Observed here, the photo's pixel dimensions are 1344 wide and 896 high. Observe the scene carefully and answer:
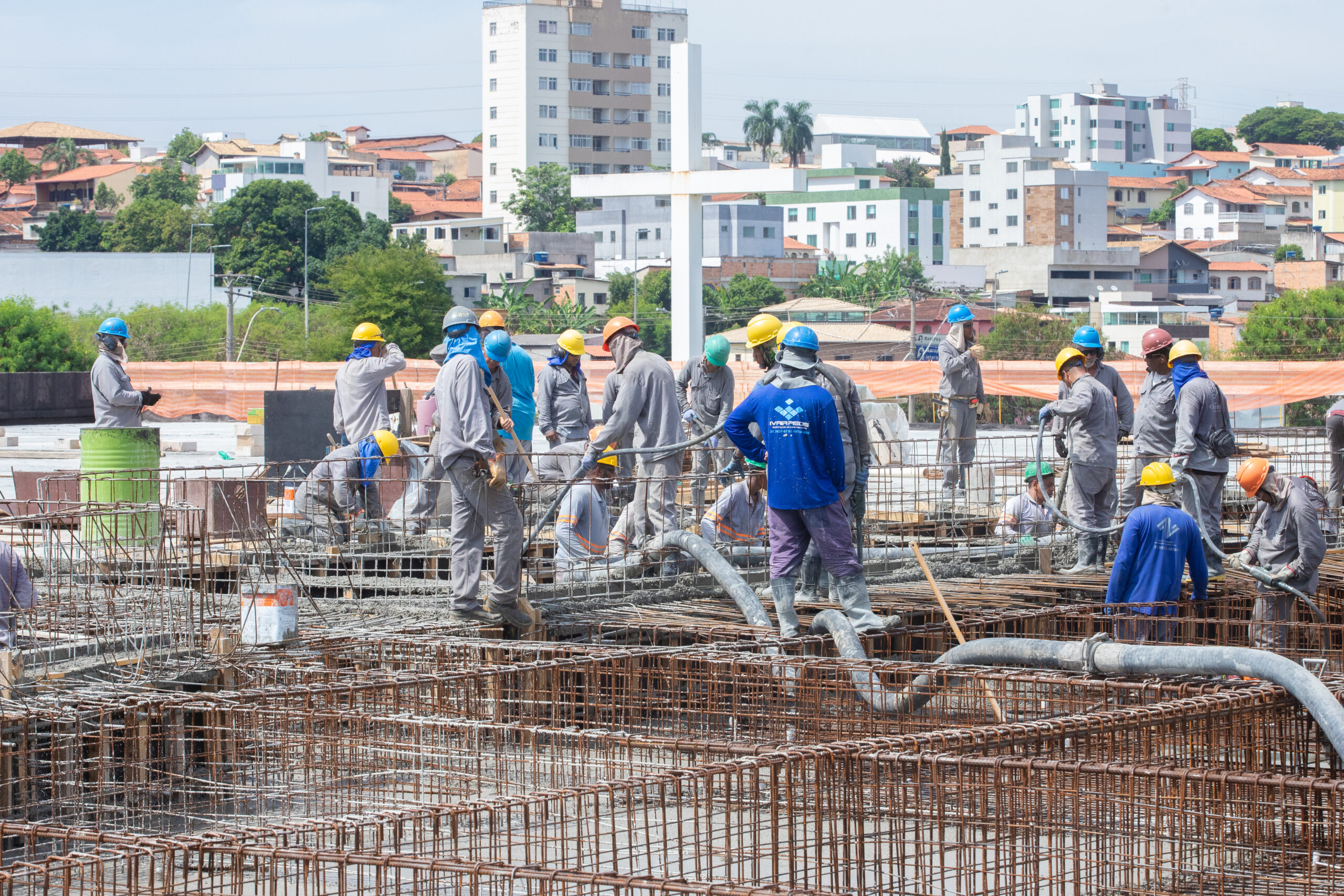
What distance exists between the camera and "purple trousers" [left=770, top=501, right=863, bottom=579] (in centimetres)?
786

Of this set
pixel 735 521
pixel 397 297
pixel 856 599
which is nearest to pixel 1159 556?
pixel 856 599

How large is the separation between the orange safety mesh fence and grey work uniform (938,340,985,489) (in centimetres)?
987

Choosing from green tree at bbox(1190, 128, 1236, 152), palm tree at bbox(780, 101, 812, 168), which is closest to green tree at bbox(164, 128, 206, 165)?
palm tree at bbox(780, 101, 812, 168)

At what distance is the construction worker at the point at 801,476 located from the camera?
25.4 feet

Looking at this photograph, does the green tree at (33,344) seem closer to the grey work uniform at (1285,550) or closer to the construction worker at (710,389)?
the construction worker at (710,389)

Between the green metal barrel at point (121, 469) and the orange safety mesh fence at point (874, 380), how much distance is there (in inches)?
462

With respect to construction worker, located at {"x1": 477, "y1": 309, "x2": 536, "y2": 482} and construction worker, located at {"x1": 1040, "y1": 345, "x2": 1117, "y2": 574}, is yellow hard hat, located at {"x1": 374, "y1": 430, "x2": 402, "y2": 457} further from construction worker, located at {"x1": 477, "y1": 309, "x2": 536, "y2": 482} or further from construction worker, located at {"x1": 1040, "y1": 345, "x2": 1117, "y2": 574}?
construction worker, located at {"x1": 1040, "y1": 345, "x2": 1117, "y2": 574}

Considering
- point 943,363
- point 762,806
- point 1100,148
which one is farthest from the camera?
point 1100,148

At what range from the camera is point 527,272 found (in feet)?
300

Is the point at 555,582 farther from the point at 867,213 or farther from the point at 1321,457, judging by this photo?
the point at 867,213

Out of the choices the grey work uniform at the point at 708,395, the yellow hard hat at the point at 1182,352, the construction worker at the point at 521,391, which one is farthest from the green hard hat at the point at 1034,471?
the construction worker at the point at 521,391

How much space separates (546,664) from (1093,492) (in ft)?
17.5

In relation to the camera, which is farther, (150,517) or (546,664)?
(150,517)

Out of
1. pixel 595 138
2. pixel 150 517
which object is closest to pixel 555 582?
pixel 150 517
